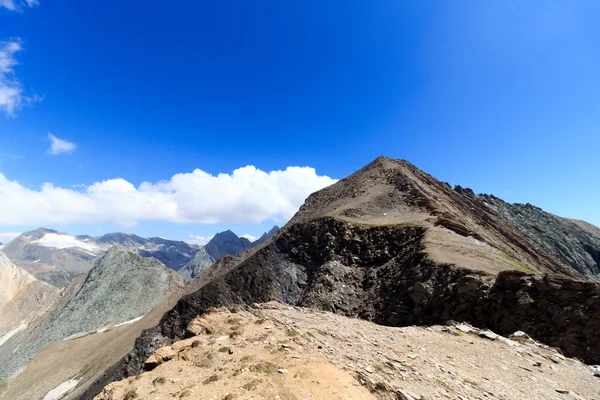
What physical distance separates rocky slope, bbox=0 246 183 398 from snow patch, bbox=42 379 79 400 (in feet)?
78.6

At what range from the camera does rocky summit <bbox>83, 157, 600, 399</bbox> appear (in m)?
17.7

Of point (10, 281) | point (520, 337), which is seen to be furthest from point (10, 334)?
point (520, 337)

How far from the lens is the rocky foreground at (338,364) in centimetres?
840

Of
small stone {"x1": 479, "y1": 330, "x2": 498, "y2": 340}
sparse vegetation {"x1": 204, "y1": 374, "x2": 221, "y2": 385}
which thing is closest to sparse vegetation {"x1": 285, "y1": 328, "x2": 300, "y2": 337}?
sparse vegetation {"x1": 204, "y1": 374, "x2": 221, "y2": 385}

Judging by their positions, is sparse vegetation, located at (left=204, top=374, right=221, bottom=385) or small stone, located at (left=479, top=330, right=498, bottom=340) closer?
sparse vegetation, located at (left=204, top=374, right=221, bottom=385)

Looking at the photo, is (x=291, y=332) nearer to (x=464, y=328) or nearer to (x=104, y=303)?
(x=464, y=328)

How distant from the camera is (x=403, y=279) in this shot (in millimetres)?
29016

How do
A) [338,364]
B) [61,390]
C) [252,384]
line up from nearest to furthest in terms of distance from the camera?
[252,384]
[338,364]
[61,390]

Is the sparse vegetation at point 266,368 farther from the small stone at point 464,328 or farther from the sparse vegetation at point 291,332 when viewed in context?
the small stone at point 464,328

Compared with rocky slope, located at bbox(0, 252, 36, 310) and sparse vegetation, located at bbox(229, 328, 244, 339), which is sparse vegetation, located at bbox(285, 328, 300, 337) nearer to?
sparse vegetation, located at bbox(229, 328, 244, 339)

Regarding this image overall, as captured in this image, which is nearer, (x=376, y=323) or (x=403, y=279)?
(x=376, y=323)

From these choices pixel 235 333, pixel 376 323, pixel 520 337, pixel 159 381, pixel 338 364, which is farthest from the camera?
pixel 376 323

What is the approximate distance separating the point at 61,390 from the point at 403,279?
6780 cm

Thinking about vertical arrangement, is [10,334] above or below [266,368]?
below
